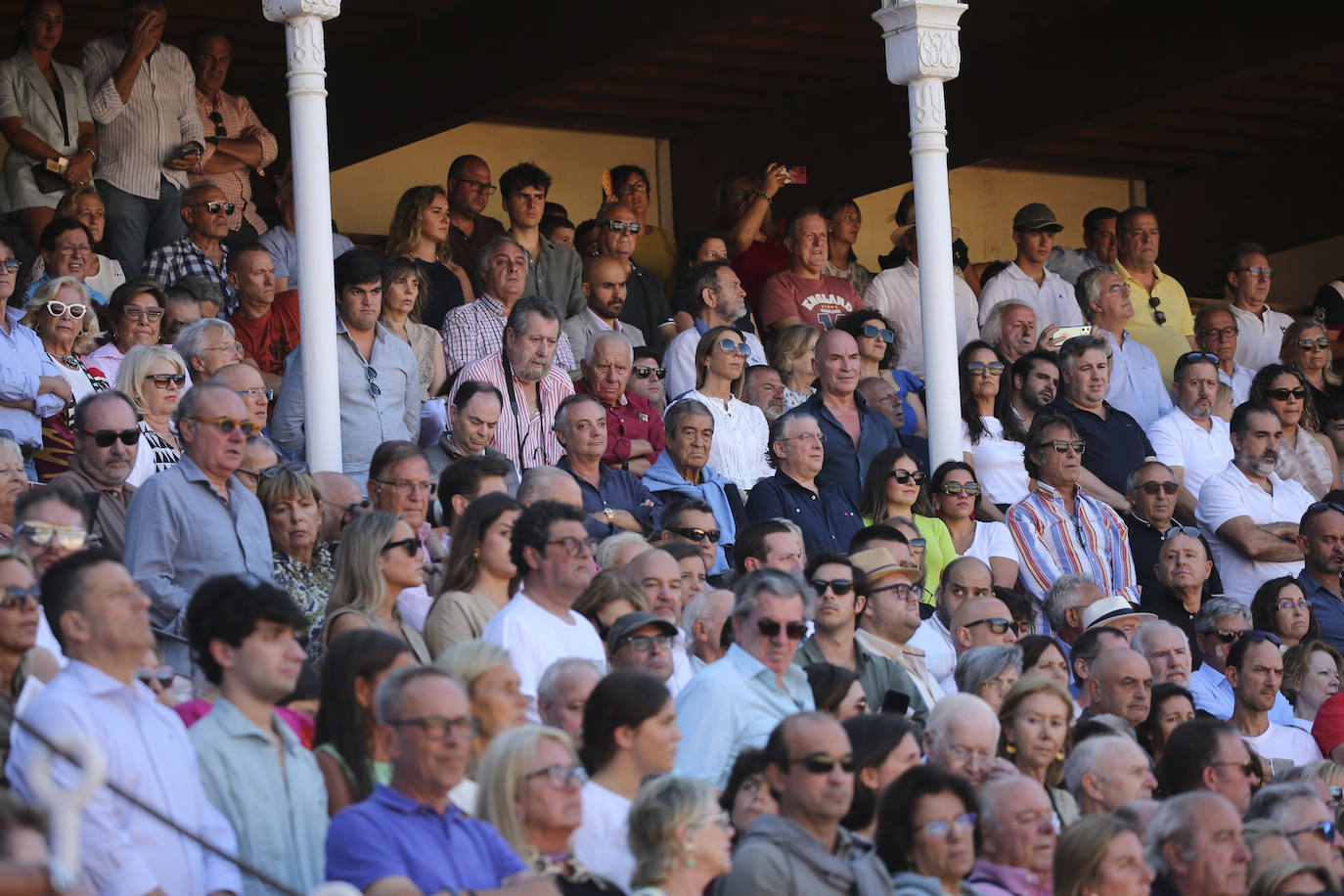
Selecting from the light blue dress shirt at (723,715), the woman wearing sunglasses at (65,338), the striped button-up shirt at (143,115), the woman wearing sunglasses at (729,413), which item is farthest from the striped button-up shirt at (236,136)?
the light blue dress shirt at (723,715)

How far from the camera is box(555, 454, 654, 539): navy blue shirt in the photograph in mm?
7996

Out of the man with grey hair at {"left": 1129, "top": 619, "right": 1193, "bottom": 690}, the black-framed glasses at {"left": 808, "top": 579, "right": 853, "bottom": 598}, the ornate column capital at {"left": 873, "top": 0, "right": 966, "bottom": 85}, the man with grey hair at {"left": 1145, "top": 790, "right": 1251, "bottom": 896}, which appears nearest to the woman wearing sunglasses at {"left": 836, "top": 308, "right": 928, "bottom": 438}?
the ornate column capital at {"left": 873, "top": 0, "right": 966, "bottom": 85}

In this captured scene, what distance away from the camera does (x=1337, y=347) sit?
12617 mm

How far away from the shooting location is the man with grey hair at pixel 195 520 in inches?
239

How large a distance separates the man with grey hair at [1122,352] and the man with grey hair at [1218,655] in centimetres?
232

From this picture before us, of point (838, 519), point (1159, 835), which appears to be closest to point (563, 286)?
point (838, 519)

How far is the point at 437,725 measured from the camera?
4363 millimetres

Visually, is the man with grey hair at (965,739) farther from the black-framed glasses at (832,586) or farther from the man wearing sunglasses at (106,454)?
the man wearing sunglasses at (106,454)

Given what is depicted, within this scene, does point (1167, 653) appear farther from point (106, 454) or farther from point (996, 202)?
point (996, 202)

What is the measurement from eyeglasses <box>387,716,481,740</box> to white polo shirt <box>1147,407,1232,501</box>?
20.7 feet

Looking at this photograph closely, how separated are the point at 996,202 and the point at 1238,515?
7.07m

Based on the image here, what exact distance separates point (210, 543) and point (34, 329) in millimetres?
2076

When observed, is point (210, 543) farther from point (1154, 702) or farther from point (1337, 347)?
point (1337, 347)

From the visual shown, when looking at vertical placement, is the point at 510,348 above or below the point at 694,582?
above
